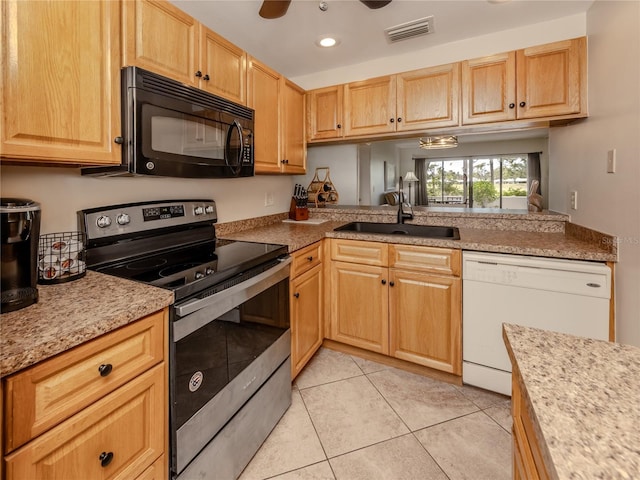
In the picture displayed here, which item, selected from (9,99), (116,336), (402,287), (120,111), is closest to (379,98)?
(402,287)

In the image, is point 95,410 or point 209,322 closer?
point 95,410

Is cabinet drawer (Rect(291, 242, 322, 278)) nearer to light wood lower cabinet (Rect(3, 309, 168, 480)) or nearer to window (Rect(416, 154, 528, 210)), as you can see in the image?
light wood lower cabinet (Rect(3, 309, 168, 480))

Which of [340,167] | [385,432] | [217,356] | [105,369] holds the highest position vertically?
[340,167]

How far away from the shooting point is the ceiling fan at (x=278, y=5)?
1.51 meters

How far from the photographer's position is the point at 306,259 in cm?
207

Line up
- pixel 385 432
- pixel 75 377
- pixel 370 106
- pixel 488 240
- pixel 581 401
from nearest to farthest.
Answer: pixel 581 401
pixel 75 377
pixel 385 432
pixel 488 240
pixel 370 106

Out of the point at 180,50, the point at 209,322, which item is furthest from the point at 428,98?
the point at 209,322

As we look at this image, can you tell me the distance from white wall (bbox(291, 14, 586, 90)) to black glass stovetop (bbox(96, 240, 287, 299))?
70.2 inches

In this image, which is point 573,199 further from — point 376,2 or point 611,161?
point 376,2

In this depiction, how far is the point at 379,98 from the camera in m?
2.47

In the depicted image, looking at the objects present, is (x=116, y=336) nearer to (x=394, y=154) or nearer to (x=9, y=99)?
(x=9, y=99)

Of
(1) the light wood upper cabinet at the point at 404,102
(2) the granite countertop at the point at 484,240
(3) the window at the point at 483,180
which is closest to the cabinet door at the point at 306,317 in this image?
(2) the granite countertop at the point at 484,240

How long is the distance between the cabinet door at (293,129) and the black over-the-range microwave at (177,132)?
0.58 m

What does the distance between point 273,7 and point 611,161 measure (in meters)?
1.78
